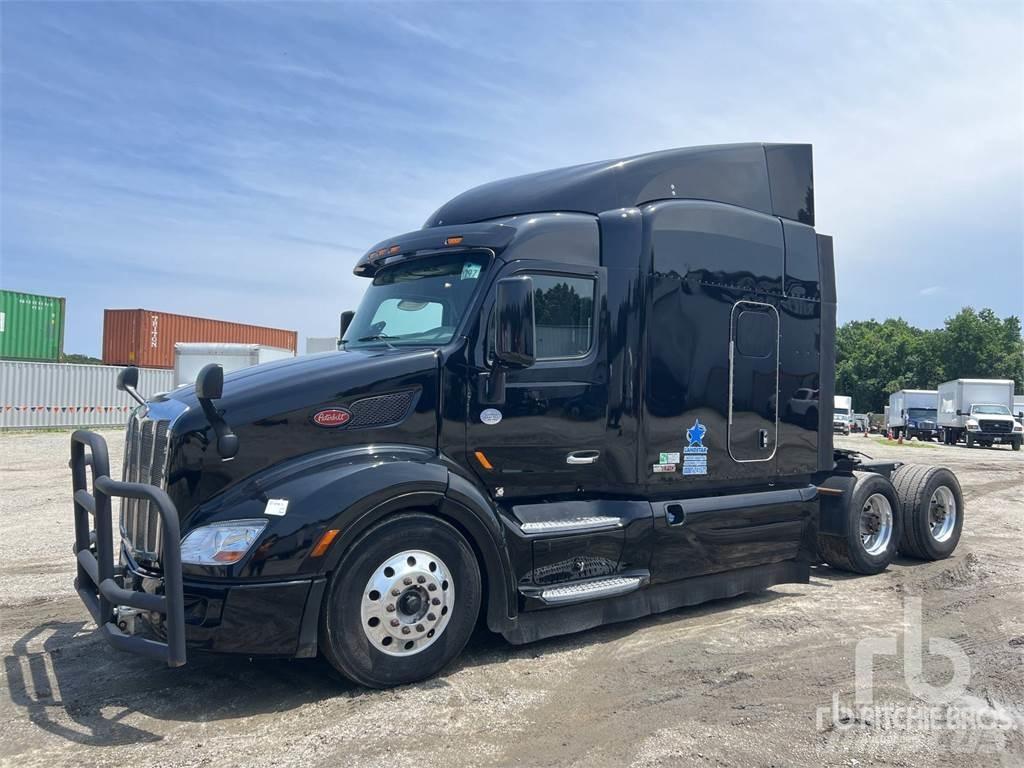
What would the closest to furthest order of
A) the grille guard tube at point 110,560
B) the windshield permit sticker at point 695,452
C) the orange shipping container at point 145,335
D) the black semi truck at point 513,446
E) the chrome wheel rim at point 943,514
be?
the grille guard tube at point 110,560, the black semi truck at point 513,446, the windshield permit sticker at point 695,452, the chrome wheel rim at point 943,514, the orange shipping container at point 145,335

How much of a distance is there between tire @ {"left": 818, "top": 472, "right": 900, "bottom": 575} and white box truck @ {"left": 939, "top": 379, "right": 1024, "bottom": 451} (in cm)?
3593

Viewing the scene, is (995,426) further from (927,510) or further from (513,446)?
(513,446)

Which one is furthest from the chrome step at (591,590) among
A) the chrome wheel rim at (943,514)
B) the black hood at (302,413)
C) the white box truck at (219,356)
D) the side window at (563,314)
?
the white box truck at (219,356)

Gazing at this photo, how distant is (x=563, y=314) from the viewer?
577 centimetres

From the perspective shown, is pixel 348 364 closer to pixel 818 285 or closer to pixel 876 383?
pixel 818 285

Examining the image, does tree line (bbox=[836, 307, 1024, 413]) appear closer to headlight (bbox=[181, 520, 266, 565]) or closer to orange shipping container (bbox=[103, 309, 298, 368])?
orange shipping container (bbox=[103, 309, 298, 368])

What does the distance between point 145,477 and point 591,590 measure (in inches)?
111

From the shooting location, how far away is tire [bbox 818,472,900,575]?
786cm

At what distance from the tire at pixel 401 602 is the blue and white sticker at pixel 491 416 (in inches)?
28.1

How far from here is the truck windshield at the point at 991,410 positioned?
40250 millimetres

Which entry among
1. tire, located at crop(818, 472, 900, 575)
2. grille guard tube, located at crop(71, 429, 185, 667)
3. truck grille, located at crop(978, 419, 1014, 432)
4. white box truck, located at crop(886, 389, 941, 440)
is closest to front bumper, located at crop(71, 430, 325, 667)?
grille guard tube, located at crop(71, 429, 185, 667)

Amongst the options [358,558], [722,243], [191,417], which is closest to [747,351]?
[722,243]

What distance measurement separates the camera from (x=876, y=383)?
87.9 metres

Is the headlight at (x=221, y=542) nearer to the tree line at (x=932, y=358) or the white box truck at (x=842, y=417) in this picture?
the white box truck at (x=842, y=417)
